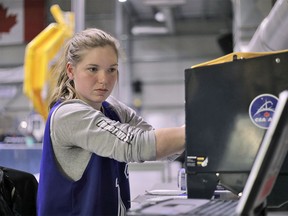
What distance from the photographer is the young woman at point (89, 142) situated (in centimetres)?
117

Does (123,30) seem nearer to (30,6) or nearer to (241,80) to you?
(30,6)

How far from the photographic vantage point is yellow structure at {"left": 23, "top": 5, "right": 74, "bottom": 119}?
158 inches

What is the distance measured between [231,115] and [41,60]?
330 cm

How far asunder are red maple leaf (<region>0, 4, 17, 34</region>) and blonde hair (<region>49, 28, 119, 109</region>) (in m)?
1.55

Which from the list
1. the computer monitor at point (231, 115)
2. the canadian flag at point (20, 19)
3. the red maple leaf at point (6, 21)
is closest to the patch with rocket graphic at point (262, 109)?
the computer monitor at point (231, 115)

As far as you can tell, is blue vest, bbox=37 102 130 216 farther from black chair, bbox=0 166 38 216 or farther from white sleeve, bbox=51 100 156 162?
black chair, bbox=0 166 38 216

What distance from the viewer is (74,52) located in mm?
1363

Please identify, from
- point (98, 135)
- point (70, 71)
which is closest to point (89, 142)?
point (98, 135)

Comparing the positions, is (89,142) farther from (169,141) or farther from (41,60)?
(41,60)

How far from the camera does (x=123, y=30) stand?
39.6 feet

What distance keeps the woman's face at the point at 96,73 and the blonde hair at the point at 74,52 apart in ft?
0.06

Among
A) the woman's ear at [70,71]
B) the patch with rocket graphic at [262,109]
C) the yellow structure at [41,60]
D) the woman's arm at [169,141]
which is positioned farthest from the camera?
the yellow structure at [41,60]

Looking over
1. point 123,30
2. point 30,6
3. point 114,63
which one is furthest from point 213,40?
point 114,63

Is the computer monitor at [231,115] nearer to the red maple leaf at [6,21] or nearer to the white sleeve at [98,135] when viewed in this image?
the white sleeve at [98,135]
